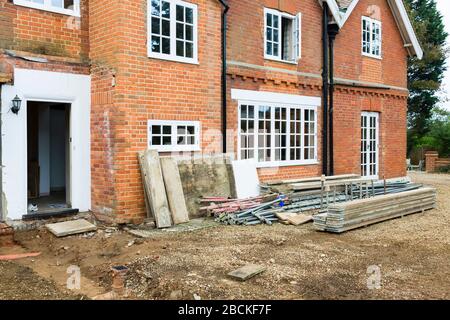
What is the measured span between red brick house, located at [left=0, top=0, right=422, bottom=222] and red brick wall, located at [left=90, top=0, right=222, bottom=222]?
0.9 inches

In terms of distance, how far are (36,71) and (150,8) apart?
263cm

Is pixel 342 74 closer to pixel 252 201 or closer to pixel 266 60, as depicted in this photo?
pixel 266 60

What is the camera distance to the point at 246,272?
585 cm

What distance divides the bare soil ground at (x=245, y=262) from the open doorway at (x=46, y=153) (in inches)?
129

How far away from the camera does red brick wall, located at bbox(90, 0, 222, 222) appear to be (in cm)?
896

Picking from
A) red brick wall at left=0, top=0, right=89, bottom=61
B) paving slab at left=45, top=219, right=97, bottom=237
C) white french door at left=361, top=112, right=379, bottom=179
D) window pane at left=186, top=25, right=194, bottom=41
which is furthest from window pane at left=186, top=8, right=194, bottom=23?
white french door at left=361, top=112, right=379, bottom=179

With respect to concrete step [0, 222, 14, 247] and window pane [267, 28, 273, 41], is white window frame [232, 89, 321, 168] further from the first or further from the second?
concrete step [0, 222, 14, 247]

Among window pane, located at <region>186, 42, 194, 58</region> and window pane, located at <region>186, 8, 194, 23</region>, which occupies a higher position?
window pane, located at <region>186, 8, 194, 23</region>

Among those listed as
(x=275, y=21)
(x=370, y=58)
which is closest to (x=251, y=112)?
(x=275, y=21)

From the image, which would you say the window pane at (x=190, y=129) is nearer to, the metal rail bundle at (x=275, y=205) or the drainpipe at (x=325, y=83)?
the metal rail bundle at (x=275, y=205)

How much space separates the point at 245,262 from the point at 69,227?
3.82 meters

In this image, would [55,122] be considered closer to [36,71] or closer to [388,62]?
[36,71]
